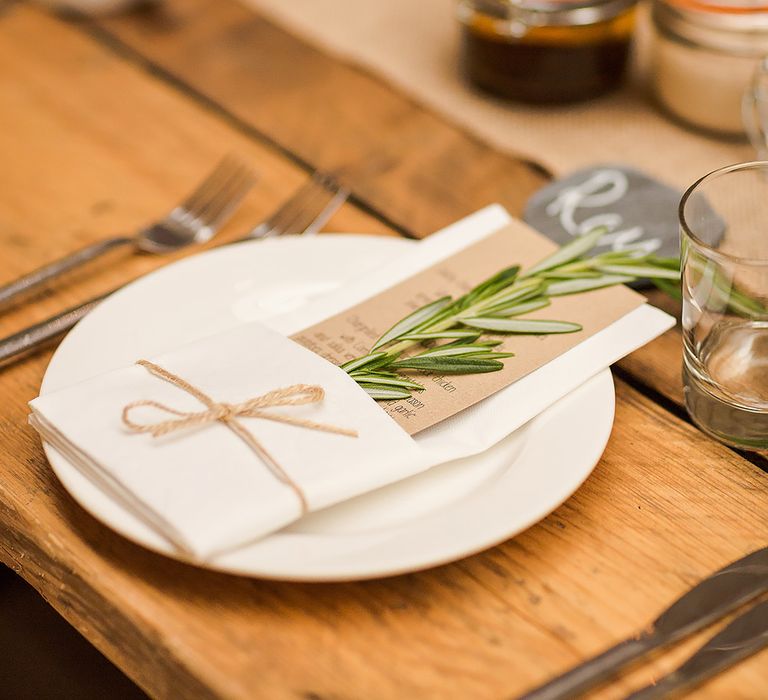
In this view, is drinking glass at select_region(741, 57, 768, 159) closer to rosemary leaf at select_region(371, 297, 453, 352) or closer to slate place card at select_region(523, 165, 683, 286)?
slate place card at select_region(523, 165, 683, 286)

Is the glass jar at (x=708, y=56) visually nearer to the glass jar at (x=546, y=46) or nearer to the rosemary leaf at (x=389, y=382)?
the glass jar at (x=546, y=46)

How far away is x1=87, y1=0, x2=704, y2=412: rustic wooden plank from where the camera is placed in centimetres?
91

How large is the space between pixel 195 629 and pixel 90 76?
0.73 meters

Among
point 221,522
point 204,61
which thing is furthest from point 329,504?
point 204,61

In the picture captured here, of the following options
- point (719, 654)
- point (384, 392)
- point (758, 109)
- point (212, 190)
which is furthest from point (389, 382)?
point (758, 109)

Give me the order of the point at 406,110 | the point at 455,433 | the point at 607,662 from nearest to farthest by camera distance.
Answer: the point at 607,662 → the point at 455,433 → the point at 406,110

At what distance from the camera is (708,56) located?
957 millimetres

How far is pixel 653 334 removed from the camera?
66 centimetres

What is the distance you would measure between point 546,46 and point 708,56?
0.15 m

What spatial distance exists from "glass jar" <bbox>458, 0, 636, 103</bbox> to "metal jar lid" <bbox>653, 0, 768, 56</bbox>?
6 centimetres

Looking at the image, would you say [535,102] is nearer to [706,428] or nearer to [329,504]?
[706,428]

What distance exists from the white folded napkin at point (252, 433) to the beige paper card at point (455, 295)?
0.04 ft

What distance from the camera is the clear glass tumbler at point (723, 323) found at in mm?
599

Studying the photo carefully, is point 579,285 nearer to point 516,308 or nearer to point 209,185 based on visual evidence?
point 516,308
